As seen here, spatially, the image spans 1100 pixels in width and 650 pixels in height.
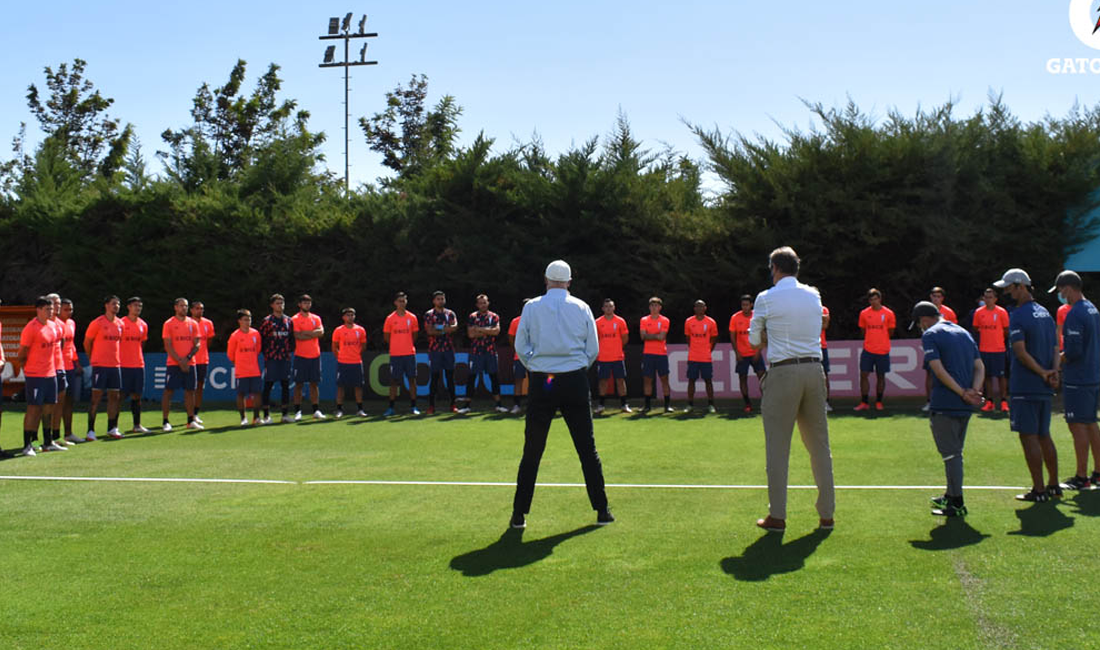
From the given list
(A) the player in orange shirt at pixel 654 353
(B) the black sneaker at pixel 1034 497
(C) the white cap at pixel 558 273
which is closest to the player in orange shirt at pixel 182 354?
(A) the player in orange shirt at pixel 654 353

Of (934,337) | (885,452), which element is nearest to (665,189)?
(885,452)

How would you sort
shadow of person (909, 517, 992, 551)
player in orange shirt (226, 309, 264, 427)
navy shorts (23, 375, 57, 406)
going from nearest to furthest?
shadow of person (909, 517, 992, 551) → navy shorts (23, 375, 57, 406) → player in orange shirt (226, 309, 264, 427)

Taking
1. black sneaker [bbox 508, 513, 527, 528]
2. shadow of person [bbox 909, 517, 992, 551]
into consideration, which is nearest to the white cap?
black sneaker [bbox 508, 513, 527, 528]

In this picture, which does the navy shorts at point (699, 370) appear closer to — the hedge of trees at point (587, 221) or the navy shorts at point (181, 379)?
the hedge of trees at point (587, 221)

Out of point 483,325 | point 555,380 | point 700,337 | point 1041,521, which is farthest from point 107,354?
point 1041,521

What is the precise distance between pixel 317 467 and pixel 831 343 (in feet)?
35.4

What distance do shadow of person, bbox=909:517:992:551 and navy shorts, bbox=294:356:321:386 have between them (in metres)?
11.7

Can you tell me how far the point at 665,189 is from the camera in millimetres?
21141

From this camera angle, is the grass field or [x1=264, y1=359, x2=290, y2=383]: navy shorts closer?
the grass field

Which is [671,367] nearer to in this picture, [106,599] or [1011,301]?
[1011,301]

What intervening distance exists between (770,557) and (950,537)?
4.50ft

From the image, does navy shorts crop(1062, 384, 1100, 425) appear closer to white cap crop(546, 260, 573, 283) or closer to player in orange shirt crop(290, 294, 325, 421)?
white cap crop(546, 260, 573, 283)

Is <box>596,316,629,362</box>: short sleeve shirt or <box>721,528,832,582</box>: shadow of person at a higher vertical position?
<box>596,316,629,362</box>: short sleeve shirt

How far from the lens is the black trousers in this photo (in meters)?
6.71
